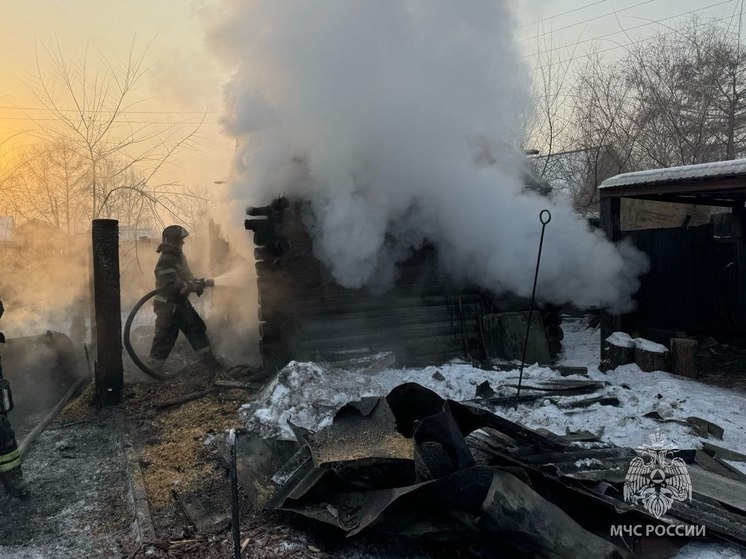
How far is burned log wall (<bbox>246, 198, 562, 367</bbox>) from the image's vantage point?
23.3 feet

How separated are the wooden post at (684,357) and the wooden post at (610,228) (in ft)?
3.66

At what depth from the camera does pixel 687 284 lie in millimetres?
9062

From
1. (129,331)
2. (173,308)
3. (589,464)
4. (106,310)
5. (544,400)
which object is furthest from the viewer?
(173,308)

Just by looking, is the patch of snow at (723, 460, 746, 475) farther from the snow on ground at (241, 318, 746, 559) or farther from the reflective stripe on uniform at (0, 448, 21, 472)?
the reflective stripe on uniform at (0, 448, 21, 472)

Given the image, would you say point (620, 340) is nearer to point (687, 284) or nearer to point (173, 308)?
point (687, 284)

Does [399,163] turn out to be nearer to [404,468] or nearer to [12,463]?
[404,468]

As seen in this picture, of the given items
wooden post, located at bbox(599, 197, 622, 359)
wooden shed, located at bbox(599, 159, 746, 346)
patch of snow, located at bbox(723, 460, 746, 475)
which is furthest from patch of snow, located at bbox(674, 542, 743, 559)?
wooden shed, located at bbox(599, 159, 746, 346)

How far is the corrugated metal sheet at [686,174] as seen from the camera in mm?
6273

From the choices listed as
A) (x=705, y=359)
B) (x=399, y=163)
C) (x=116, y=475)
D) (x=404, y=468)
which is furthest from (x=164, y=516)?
(x=705, y=359)

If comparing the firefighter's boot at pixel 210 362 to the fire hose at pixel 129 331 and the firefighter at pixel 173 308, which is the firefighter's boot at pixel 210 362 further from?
the fire hose at pixel 129 331

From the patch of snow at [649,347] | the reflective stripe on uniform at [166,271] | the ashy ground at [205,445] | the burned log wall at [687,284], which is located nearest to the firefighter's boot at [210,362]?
the ashy ground at [205,445]

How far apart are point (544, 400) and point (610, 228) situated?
3628mm

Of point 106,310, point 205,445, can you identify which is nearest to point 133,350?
point 106,310

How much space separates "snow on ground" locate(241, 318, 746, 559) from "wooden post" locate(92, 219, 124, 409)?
1957mm
